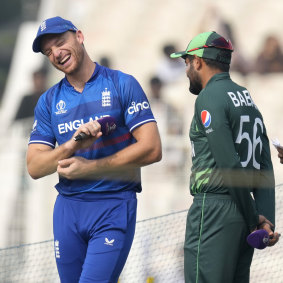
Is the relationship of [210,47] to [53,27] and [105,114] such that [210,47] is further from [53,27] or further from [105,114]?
[53,27]

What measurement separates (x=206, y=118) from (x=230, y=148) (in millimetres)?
205

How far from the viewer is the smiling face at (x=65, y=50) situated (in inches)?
175

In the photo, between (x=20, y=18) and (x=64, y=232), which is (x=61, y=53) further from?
(x=20, y=18)

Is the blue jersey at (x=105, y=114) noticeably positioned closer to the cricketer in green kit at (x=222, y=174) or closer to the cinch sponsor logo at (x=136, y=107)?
the cinch sponsor logo at (x=136, y=107)

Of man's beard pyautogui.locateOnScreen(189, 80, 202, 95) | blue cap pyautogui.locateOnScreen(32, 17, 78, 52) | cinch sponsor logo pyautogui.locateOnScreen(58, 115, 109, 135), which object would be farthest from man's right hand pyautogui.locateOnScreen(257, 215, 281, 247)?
blue cap pyautogui.locateOnScreen(32, 17, 78, 52)

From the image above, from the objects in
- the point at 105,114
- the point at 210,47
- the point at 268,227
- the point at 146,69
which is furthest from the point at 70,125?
the point at 146,69

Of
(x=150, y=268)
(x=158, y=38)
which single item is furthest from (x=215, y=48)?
(x=158, y=38)

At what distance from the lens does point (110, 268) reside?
4312mm

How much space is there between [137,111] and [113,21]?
26.1 feet

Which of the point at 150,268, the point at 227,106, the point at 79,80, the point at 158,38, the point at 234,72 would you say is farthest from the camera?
the point at 158,38

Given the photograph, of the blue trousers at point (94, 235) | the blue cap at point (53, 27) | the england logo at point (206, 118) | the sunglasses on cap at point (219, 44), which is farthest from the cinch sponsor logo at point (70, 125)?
the sunglasses on cap at point (219, 44)

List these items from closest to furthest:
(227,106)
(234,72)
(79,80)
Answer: (227,106)
(79,80)
(234,72)

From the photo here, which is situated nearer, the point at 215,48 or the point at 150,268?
the point at 215,48

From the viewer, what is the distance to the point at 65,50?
444cm
